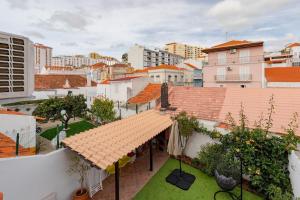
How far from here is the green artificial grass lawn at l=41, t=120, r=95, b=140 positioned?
21.4 m

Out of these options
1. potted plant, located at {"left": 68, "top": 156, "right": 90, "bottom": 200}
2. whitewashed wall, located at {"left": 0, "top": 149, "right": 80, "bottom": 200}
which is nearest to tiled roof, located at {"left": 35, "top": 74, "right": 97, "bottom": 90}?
potted plant, located at {"left": 68, "top": 156, "right": 90, "bottom": 200}

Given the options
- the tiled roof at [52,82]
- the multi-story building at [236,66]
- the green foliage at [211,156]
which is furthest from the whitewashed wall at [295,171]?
the tiled roof at [52,82]

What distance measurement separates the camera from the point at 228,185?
30.3 feet

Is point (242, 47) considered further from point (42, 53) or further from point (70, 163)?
point (42, 53)

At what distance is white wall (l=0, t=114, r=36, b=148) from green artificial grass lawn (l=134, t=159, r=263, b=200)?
9.66 m

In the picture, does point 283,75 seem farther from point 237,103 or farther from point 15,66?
point 15,66

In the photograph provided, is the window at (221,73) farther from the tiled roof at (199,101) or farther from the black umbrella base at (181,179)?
the black umbrella base at (181,179)

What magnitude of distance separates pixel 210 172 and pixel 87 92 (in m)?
32.8

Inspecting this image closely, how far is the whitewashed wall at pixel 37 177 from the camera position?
6.40 meters

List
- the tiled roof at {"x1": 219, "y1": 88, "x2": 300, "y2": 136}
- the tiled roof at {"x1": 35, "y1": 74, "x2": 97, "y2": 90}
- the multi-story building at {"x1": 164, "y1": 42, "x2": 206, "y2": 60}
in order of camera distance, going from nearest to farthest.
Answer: the tiled roof at {"x1": 219, "y1": 88, "x2": 300, "y2": 136}
the tiled roof at {"x1": 35, "y1": 74, "x2": 97, "y2": 90}
the multi-story building at {"x1": 164, "y1": 42, "x2": 206, "y2": 60}

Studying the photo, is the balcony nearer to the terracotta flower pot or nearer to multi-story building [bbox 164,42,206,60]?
the terracotta flower pot

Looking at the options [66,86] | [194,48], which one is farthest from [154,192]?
[194,48]

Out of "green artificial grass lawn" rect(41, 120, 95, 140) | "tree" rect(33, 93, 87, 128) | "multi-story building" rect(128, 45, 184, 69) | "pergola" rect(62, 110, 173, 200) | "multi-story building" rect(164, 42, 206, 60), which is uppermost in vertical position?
"multi-story building" rect(164, 42, 206, 60)

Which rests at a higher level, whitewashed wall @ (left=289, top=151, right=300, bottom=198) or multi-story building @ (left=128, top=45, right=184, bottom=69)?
multi-story building @ (left=128, top=45, right=184, bottom=69)
